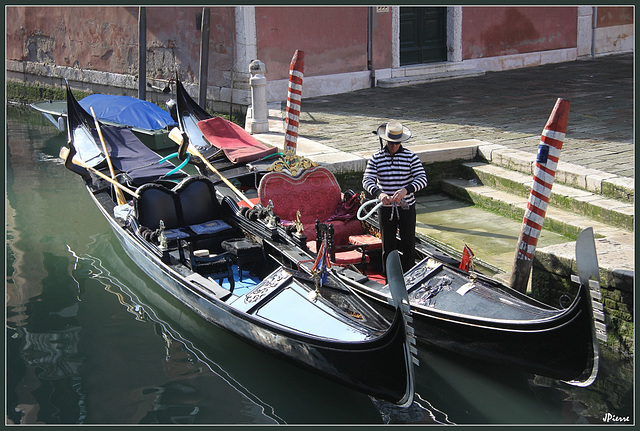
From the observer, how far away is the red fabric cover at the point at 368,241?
12.7 ft

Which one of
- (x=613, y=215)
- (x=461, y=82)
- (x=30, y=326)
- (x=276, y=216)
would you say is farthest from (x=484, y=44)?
(x=30, y=326)

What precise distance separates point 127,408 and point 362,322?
39.2 inches

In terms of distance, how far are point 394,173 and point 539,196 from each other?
2.20 feet

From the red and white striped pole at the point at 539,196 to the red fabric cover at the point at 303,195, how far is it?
112 centimetres

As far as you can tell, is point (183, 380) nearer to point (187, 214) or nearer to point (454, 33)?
point (187, 214)

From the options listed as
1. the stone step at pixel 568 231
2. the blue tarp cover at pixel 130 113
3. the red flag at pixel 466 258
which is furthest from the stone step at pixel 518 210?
the blue tarp cover at pixel 130 113

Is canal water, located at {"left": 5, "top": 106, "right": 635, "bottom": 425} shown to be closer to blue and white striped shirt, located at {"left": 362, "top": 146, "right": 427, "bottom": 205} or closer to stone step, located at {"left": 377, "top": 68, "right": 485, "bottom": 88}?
blue and white striped shirt, located at {"left": 362, "top": 146, "right": 427, "bottom": 205}

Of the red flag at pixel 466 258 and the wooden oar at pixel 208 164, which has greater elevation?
the wooden oar at pixel 208 164

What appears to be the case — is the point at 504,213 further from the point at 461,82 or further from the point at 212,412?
the point at 461,82

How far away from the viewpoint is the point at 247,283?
3.83 m

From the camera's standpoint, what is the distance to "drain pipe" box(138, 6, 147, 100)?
8602 millimetres

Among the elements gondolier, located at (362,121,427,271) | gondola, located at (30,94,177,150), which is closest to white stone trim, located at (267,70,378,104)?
gondola, located at (30,94,177,150)

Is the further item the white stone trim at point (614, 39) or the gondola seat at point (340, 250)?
the white stone trim at point (614, 39)

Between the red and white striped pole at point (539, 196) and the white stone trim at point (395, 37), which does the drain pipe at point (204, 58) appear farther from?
the red and white striped pole at point (539, 196)
